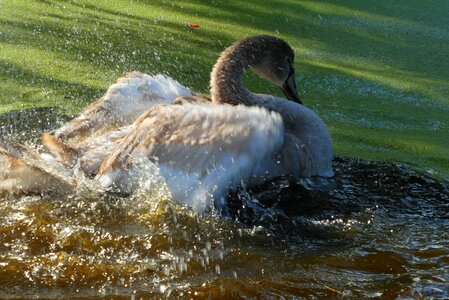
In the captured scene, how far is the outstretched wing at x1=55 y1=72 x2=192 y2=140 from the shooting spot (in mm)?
5309

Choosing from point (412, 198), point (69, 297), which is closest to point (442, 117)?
point (412, 198)

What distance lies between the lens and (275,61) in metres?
5.95

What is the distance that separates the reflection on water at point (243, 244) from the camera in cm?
350

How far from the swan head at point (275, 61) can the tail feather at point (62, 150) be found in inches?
65.9

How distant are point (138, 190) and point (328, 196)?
1258 millimetres

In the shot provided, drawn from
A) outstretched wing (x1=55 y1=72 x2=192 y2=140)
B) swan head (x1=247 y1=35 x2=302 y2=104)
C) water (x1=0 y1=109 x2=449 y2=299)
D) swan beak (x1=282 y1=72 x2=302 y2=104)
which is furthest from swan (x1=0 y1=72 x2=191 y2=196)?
swan beak (x1=282 y1=72 x2=302 y2=104)

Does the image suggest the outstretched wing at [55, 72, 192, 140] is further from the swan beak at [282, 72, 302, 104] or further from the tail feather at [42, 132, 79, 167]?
the swan beak at [282, 72, 302, 104]

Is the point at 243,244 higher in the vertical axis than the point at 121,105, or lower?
lower

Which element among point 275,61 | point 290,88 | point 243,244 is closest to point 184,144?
point 243,244

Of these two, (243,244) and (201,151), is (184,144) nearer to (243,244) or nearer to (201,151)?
(201,151)

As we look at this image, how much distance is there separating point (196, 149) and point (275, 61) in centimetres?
165

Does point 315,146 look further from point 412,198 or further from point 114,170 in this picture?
point 114,170

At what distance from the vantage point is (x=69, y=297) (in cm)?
332

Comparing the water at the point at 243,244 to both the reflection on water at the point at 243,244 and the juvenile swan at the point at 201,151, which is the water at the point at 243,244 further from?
the juvenile swan at the point at 201,151
